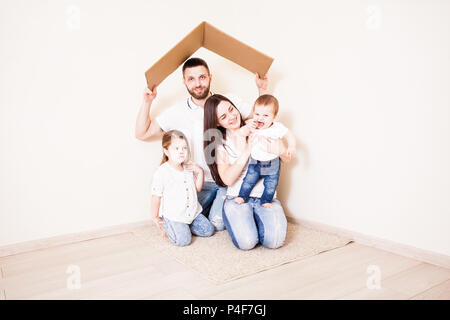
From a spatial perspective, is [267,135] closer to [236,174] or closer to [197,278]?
[236,174]

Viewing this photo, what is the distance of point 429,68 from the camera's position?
5.05 ft

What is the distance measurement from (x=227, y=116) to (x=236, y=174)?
325 millimetres

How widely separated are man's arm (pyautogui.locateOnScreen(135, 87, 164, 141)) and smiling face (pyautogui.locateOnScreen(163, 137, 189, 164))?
228 millimetres

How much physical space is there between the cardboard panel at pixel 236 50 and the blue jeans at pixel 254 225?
34.1 inches

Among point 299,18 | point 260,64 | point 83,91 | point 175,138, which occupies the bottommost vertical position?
point 175,138

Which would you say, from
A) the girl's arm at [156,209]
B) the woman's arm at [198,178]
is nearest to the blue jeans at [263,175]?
the woman's arm at [198,178]

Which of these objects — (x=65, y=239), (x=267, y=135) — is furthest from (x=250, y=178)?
(x=65, y=239)

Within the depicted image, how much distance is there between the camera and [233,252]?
1.73 meters

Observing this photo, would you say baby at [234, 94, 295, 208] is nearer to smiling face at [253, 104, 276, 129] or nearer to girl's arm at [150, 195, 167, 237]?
smiling face at [253, 104, 276, 129]

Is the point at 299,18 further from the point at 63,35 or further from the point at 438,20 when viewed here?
the point at 63,35

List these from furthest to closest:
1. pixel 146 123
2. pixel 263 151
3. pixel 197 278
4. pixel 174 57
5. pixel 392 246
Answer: pixel 146 123 < pixel 174 57 < pixel 263 151 < pixel 392 246 < pixel 197 278
